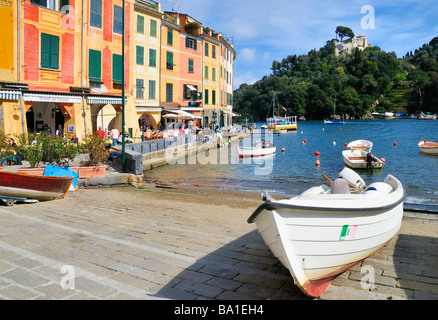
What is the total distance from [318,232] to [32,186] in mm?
8526

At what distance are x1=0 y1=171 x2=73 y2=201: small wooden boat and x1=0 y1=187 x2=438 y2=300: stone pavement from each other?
55 cm

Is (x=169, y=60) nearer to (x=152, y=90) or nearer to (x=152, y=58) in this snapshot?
(x=152, y=58)

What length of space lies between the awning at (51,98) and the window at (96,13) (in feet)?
17.3

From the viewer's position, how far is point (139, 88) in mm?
29891

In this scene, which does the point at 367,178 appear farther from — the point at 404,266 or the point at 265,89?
the point at 265,89

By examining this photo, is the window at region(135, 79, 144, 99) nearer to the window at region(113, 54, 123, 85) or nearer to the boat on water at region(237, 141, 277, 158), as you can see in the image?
the window at region(113, 54, 123, 85)

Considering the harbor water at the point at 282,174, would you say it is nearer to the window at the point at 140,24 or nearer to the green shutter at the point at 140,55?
the green shutter at the point at 140,55

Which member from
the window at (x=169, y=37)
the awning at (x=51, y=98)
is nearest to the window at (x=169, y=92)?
the window at (x=169, y=37)

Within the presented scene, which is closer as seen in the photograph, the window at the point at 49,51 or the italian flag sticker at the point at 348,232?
the italian flag sticker at the point at 348,232

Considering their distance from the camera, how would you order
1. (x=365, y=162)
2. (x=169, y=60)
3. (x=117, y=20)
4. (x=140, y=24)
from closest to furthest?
(x=117, y=20)
(x=365, y=162)
(x=140, y=24)
(x=169, y=60)

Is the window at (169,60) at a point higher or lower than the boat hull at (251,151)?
higher

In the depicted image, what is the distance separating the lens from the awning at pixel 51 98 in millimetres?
18234

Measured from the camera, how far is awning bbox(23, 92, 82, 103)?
59.8 feet

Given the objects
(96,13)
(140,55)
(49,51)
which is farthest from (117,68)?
(140,55)
